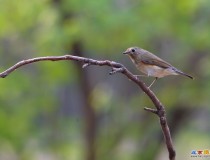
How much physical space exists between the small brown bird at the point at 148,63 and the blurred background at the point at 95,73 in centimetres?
408

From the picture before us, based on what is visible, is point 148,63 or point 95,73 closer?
point 148,63

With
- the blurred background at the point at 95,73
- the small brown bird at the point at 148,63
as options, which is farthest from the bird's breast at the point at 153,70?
the blurred background at the point at 95,73

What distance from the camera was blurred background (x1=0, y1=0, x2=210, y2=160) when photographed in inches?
277

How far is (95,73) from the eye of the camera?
945 centimetres

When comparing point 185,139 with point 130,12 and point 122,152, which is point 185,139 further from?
point 130,12

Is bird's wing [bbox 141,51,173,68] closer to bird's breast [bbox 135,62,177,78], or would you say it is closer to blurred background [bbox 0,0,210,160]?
bird's breast [bbox 135,62,177,78]

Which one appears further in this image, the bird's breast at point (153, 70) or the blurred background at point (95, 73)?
the blurred background at point (95, 73)

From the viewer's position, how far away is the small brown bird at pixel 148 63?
8.36 ft

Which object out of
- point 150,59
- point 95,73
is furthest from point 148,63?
point 95,73

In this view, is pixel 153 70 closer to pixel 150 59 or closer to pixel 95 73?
pixel 150 59

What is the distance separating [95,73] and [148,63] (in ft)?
22.4

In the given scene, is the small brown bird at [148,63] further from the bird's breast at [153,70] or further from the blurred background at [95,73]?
the blurred background at [95,73]

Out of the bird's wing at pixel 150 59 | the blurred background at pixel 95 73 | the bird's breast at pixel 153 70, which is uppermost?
the bird's wing at pixel 150 59

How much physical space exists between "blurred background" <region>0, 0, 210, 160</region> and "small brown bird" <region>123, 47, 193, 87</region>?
4.08 meters
